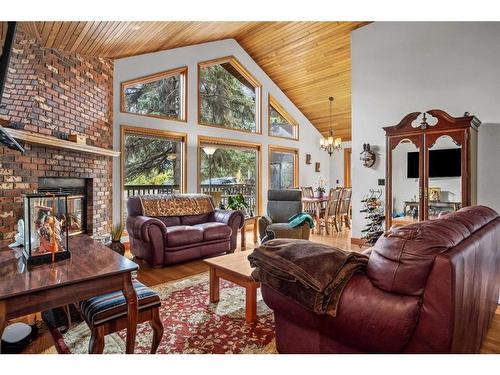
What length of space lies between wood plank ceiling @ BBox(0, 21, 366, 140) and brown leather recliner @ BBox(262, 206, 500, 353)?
2.88 meters

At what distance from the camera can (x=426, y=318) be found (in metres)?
1.08

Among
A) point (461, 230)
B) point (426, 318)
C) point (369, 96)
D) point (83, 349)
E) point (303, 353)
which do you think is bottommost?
point (83, 349)

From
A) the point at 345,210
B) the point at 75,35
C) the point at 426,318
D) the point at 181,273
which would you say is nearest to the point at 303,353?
the point at 426,318

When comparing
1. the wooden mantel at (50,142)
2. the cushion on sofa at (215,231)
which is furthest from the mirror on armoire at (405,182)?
the wooden mantel at (50,142)

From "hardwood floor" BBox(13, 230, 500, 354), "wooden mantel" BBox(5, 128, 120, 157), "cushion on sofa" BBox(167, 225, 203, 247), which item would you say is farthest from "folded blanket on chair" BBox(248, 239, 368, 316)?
"wooden mantel" BBox(5, 128, 120, 157)

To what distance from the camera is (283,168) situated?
7375 millimetres

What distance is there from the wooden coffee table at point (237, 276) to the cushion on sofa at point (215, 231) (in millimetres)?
1301

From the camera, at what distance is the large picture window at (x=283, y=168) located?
278 inches

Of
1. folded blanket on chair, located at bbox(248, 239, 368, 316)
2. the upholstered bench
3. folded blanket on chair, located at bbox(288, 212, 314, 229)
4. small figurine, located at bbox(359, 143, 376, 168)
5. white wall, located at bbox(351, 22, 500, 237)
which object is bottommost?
the upholstered bench

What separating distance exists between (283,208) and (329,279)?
141 inches

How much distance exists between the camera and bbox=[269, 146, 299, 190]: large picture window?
7.07 meters

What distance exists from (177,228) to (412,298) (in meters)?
3.15

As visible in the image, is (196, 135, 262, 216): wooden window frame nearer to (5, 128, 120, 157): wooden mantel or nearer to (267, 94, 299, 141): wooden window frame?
(267, 94, 299, 141): wooden window frame

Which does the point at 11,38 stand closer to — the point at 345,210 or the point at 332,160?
the point at 345,210
